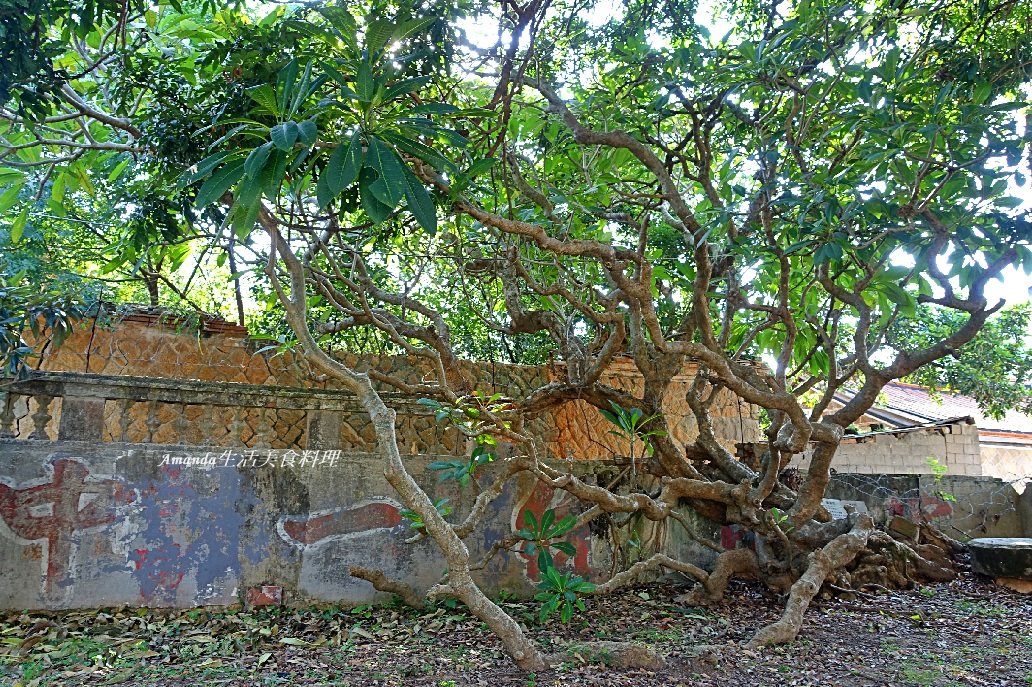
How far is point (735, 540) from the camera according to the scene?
6.20 meters

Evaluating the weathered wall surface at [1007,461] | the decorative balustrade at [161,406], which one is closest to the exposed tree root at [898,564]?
the decorative balustrade at [161,406]

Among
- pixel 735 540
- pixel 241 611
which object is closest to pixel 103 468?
pixel 241 611

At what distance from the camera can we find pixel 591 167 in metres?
5.86

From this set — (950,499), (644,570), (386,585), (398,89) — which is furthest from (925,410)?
(398,89)

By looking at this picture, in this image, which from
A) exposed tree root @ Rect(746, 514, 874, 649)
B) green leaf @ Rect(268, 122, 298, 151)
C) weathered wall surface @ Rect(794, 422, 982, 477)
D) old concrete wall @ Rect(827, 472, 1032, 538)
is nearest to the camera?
green leaf @ Rect(268, 122, 298, 151)

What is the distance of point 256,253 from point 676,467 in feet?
11.8

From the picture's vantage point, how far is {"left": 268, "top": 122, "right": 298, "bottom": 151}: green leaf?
8.77 ft

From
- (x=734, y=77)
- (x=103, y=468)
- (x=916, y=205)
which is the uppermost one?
(x=734, y=77)

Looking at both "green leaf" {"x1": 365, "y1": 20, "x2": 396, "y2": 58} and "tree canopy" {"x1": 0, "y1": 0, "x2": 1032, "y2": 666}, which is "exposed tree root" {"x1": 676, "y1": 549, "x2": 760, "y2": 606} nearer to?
"tree canopy" {"x1": 0, "y1": 0, "x2": 1032, "y2": 666}

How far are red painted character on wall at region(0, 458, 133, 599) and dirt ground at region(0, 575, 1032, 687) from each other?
13.1 inches

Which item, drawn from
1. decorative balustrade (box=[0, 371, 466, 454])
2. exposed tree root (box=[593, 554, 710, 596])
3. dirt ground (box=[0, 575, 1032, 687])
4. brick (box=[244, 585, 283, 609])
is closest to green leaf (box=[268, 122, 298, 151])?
dirt ground (box=[0, 575, 1032, 687])

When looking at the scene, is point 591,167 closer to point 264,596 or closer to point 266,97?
point 266,97

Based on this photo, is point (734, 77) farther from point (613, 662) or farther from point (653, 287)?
point (613, 662)

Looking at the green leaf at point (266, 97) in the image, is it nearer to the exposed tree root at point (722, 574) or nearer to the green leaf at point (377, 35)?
the green leaf at point (377, 35)
